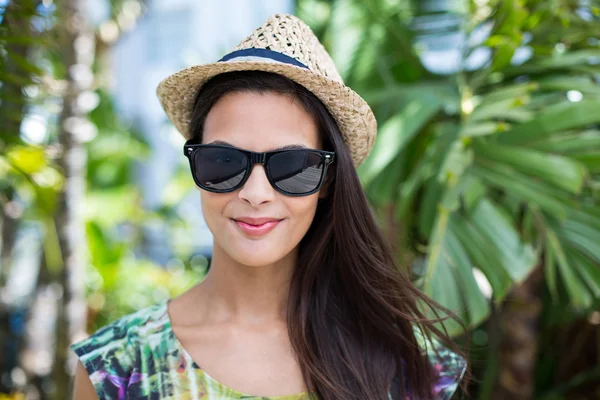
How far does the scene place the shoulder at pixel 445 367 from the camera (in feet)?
5.47

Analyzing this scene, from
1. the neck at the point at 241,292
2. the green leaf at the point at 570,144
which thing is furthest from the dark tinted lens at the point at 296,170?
the green leaf at the point at 570,144

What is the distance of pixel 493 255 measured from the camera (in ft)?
7.19

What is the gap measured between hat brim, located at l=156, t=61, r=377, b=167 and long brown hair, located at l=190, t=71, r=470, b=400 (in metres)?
0.03

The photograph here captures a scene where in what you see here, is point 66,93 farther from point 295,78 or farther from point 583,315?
point 583,315

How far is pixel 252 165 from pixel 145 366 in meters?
0.56

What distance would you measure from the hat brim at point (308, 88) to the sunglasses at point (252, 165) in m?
0.14

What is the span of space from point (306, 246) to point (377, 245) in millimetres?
214

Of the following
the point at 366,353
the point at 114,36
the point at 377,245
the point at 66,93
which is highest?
the point at 114,36

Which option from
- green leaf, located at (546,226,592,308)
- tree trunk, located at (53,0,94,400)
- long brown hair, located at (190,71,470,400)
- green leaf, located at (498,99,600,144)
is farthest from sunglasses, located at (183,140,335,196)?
tree trunk, located at (53,0,94,400)

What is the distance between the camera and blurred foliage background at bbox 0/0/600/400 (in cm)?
221

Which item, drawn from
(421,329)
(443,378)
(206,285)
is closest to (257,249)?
(206,285)

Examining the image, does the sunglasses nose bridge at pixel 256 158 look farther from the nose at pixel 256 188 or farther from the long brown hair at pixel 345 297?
the long brown hair at pixel 345 297

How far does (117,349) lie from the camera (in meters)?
1.51

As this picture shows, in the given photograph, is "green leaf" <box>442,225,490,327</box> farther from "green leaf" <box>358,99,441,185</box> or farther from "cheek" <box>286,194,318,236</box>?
"cheek" <box>286,194,318,236</box>
